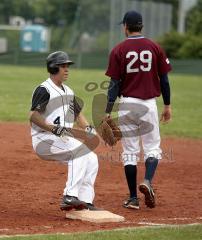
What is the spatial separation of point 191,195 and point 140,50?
199 centimetres

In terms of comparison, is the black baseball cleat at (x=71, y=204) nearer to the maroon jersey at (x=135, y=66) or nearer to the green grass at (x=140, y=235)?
the green grass at (x=140, y=235)

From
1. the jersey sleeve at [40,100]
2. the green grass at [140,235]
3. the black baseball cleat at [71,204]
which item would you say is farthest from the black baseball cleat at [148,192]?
the jersey sleeve at [40,100]

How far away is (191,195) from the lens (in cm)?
938

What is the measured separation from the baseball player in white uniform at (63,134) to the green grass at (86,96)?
25.7 feet

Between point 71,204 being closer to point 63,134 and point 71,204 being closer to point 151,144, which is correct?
point 63,134

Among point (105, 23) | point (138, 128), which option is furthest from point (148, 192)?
point (105, 23)

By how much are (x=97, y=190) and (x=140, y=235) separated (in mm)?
2940

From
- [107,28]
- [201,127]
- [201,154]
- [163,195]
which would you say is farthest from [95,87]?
[107,28]

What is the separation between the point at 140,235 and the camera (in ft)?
21.8

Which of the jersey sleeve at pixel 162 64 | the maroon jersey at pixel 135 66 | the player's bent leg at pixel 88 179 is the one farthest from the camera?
the jersey sleeve at pixel 162 64

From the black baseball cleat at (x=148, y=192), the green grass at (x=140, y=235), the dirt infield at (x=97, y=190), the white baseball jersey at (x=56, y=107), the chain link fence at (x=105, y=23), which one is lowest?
the chain link fence at (x=105, y=23)

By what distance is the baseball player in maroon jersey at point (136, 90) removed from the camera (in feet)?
27.6

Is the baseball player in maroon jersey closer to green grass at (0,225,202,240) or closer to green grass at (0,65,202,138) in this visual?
green grass at (0,225,202,240)

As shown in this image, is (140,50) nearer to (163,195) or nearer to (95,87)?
(163,195)
